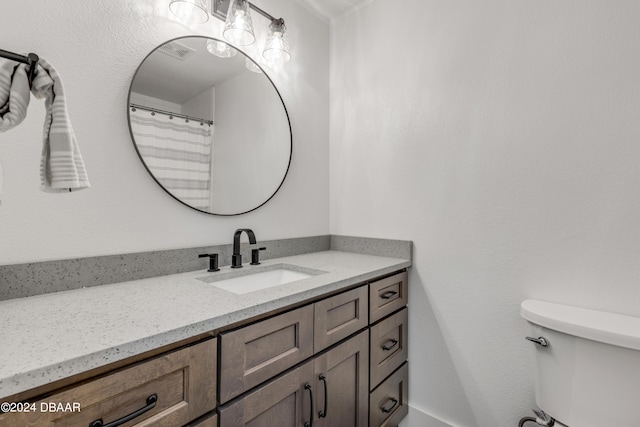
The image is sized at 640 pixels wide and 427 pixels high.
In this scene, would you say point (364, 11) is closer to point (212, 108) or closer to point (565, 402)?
point (212, 108)

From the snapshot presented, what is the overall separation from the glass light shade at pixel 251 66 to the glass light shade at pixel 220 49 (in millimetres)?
→ 80

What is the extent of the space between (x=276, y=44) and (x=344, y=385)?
1.62 meters

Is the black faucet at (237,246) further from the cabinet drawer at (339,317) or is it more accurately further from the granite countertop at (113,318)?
the cabinet drawer at (339,317)

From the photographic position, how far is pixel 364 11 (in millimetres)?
1900

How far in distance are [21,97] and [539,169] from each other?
1739mm

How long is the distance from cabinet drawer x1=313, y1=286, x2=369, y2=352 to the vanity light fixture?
1245mm

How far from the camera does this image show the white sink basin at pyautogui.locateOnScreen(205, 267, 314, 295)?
1320mm

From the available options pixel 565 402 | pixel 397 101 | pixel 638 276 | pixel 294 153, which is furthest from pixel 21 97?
pixel 638 276

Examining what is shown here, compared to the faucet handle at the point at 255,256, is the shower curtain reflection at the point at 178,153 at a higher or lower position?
higher

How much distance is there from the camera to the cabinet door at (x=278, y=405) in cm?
82

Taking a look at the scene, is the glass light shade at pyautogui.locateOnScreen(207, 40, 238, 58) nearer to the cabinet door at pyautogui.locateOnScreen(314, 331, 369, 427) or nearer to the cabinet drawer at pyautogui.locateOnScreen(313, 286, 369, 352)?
the cabinet drawer at pyautogui.locateOnScreen(313, 286, 369, 352)

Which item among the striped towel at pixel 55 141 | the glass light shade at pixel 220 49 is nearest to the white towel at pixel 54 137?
the striped towel at pixel 55 141

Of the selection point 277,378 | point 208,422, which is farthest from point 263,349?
point 208,422

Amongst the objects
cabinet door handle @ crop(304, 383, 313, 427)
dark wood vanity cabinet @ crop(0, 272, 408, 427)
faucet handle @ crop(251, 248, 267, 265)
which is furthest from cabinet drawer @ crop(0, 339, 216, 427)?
faucet handle @ crop(251, 248, 267, 265)
